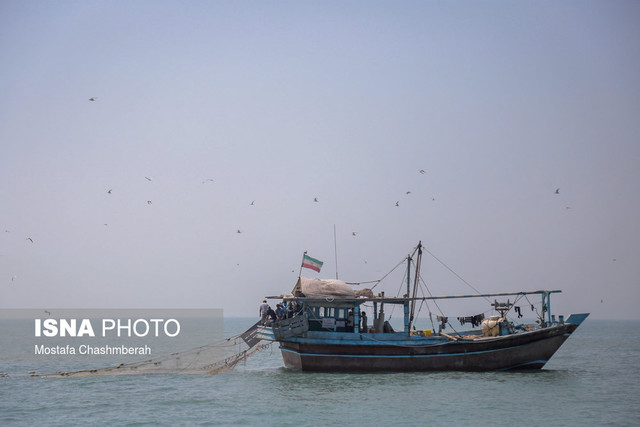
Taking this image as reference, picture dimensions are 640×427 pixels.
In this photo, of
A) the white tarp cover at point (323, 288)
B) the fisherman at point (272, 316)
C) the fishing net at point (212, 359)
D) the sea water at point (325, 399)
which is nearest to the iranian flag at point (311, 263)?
the white tarp cover at point (323, 288)

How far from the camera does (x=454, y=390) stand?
92.9 ft

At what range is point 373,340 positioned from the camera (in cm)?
3169

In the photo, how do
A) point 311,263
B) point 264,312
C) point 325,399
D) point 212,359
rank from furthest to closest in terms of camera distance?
point 212,359
point 264,312
point 311,263
point 325,399

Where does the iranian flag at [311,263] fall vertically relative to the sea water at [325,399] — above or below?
above

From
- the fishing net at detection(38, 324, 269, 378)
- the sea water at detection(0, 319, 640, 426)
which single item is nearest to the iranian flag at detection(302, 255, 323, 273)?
the fishing net at detection(38, 324, 269, 378)

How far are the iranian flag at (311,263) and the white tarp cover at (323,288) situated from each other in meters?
0.80

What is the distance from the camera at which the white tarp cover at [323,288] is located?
31.8 meters

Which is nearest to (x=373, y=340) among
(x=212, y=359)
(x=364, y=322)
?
(x=364, y=322)

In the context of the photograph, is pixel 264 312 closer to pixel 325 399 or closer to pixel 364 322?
pixel 364 322

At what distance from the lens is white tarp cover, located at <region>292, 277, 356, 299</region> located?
31750 mm

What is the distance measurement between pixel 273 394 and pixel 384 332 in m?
7.77

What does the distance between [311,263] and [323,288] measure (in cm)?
166

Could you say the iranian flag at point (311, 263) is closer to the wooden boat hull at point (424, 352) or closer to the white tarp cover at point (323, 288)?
the white tarp cover at point (323, 288)

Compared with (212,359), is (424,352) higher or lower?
higher
